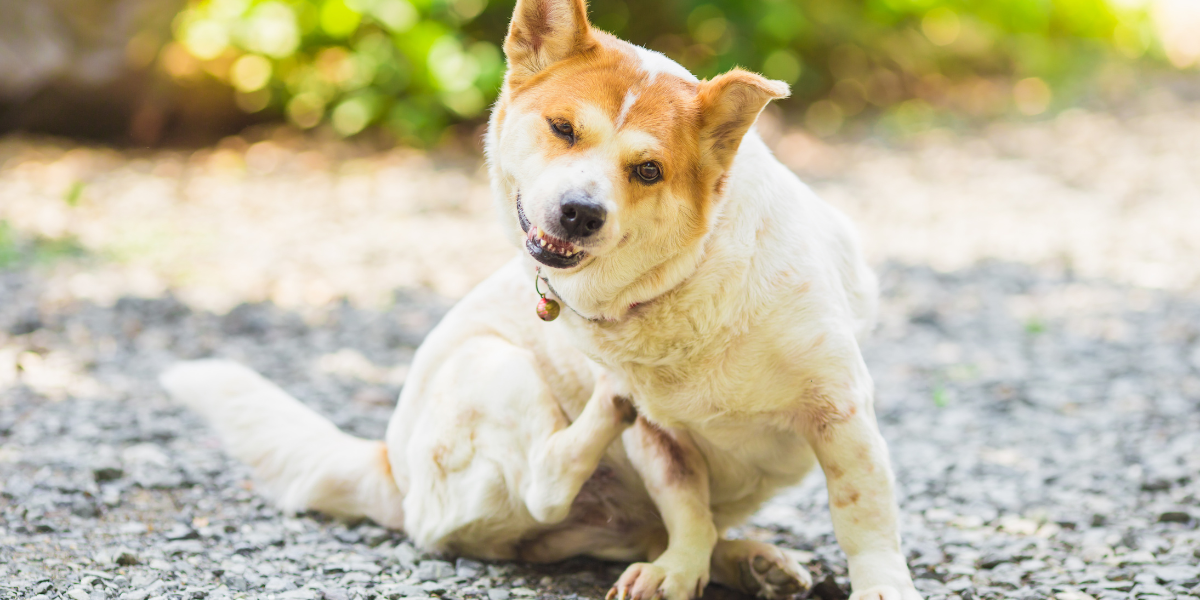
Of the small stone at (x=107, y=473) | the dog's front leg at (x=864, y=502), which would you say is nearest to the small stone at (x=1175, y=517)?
the dog's front leg at (x=864, y=502)

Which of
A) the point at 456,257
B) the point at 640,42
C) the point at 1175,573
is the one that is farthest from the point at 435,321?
the point at 640,42

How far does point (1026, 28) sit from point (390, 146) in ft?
23.3

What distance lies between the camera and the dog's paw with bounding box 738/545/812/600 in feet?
A: 8.59

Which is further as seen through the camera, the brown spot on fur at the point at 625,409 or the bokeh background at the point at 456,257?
the bokeh background at the point at 456,257

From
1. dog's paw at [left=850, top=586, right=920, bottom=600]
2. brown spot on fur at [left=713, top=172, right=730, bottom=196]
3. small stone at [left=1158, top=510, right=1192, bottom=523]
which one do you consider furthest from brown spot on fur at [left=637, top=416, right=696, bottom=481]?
small stone at [left=1158, top=510, right=1192, bottom=523]

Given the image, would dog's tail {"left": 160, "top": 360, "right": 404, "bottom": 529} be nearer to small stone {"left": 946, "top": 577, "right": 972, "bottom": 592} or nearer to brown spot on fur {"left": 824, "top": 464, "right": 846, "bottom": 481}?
brown spot on fur {"left": 824, "top": 464, "right": 846, "bottom": 481}

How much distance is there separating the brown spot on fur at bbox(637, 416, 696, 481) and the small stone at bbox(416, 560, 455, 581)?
0.66 m

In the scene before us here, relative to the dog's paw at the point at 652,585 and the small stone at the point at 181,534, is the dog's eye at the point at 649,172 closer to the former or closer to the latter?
the dog's paw at the point at 652,585

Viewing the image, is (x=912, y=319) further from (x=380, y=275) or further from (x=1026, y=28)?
(x=1026, y=28)

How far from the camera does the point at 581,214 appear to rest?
2.16m

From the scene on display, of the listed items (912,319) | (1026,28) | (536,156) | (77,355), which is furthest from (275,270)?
(1026,28)

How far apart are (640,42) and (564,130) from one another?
695 cm

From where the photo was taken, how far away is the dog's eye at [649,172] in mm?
2262

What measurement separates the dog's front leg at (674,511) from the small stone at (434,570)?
19.5 inches
